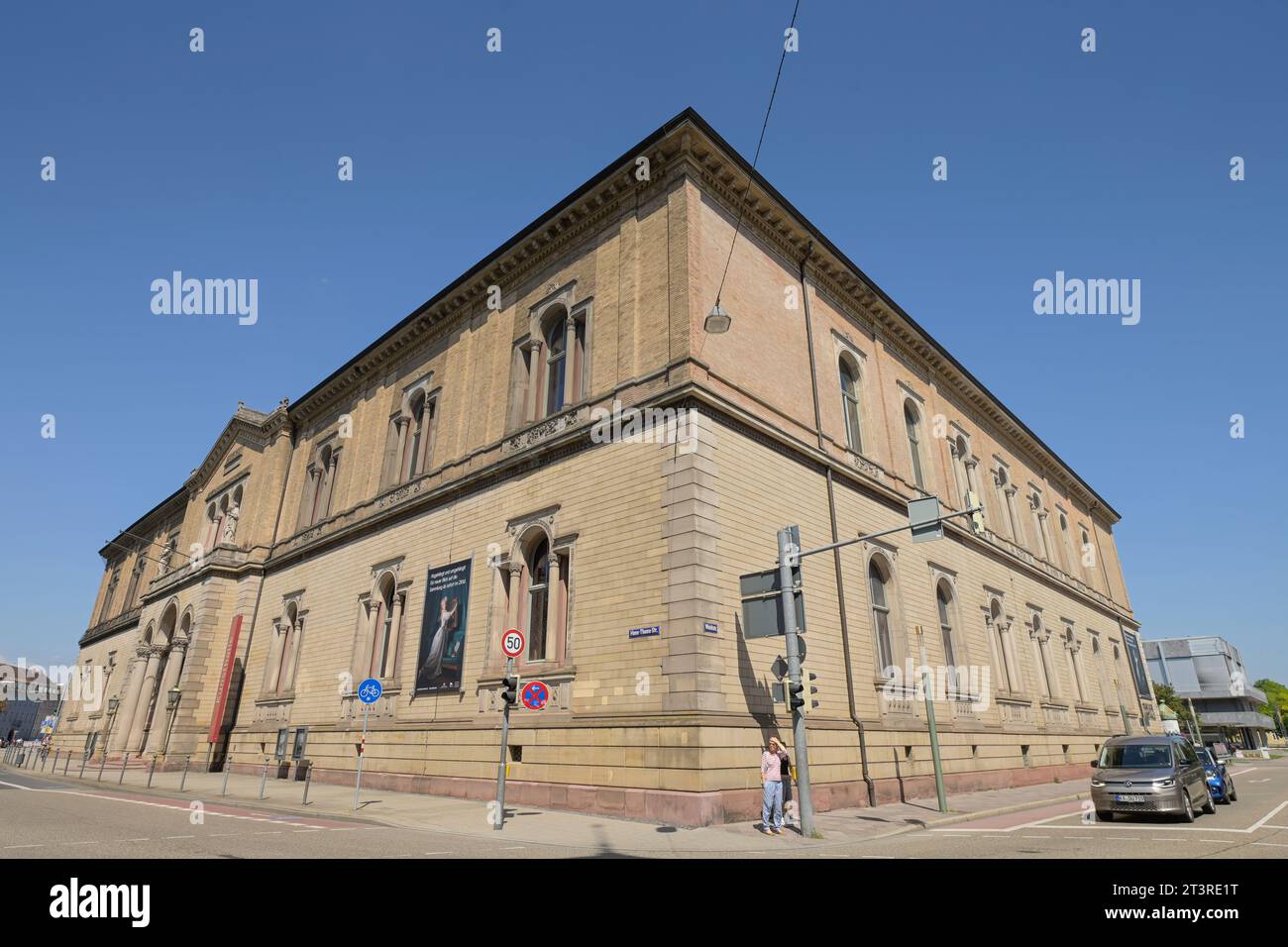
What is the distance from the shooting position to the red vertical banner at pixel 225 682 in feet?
90.7

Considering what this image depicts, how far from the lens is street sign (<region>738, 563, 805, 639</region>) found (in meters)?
13.2

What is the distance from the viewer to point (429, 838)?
1116cm

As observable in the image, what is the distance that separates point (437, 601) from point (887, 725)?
13.3 metres

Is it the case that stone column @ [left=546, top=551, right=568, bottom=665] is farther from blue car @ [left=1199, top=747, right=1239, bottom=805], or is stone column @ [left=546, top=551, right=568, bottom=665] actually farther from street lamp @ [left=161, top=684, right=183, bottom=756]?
street lamp @ [left=161, top=684, right=183, bottom=756]

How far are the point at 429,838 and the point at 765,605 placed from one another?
23.6 feet

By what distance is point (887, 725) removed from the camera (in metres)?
18.2

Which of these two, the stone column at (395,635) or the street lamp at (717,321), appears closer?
the street lamp at (717,321)

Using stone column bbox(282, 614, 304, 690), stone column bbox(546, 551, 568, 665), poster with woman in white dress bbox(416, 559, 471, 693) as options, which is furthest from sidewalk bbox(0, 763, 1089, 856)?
stone column bbox(282, 614, 304, 690)

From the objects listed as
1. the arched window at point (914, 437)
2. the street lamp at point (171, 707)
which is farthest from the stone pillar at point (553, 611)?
the street lamp at point (171, 707)

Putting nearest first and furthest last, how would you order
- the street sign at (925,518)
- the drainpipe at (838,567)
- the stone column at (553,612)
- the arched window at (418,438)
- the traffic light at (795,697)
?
the traffic light at (795,697), the street sign at (925,518), the stone column at (553,612), the drainpipe at (838,567), the arched window at (418,438)

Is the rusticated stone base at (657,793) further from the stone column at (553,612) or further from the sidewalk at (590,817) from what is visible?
the stone column at (553,612)

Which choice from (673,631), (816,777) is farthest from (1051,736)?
(673,631)

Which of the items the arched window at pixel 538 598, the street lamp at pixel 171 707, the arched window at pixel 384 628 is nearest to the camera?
the arched window at pixel 538 598

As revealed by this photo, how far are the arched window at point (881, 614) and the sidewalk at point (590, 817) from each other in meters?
3.62
